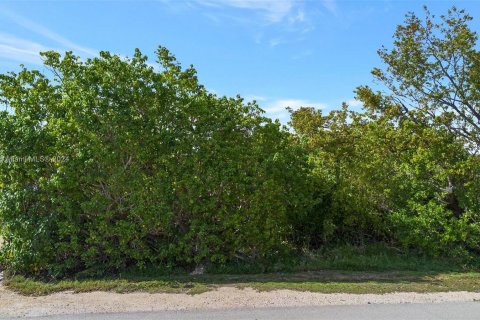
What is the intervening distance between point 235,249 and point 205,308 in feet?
9.05

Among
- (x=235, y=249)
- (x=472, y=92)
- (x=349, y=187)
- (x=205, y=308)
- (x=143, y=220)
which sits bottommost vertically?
(x=205, y=308)

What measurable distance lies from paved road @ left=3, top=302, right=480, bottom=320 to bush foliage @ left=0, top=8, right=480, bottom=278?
2.50 m

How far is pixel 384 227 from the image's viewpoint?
33.7 feet

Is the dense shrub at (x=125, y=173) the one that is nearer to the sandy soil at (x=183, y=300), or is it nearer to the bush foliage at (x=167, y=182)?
the bush foliage at (x=167, y=182)

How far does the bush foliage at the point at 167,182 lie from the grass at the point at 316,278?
0.39 metres

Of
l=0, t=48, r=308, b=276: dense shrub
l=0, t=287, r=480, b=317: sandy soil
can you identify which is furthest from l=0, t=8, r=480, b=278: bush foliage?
l=0, t=287, r=480, b=317: sandy soil

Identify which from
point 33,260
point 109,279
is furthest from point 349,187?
point 33,260

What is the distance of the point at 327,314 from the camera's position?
5770 millimetres

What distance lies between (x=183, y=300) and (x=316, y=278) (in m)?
2.63

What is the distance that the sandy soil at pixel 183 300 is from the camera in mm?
6129

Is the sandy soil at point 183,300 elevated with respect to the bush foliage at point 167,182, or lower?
lower

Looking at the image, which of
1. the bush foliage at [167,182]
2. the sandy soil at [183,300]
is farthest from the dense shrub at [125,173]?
the sandy soil at [183,300]

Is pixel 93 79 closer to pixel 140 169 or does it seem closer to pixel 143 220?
pixel 140 169

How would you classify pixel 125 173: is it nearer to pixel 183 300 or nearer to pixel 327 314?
pixel 183 300
